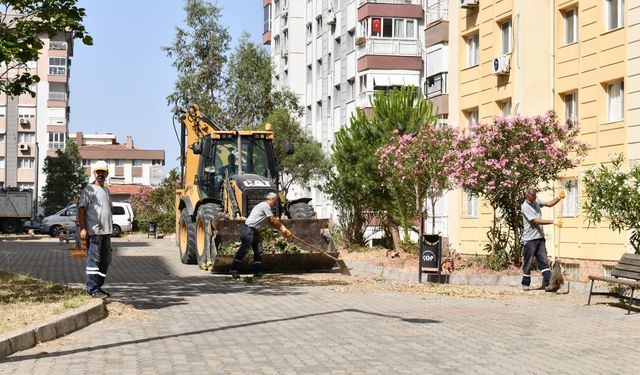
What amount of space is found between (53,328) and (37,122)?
106 m

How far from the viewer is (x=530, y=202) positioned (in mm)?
20141

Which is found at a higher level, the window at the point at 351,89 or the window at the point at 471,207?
the window at the point at 351,89

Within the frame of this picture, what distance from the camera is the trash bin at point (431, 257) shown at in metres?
21.7

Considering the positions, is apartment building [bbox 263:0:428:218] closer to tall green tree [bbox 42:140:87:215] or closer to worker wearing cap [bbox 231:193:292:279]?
tall green tree [bbox 42:140:87:215]

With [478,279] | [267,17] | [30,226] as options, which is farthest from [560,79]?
[267,17]

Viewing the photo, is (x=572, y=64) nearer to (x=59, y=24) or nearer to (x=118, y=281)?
(x=118, y=281)

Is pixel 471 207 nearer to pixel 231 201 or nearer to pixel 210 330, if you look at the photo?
pixel 231 201

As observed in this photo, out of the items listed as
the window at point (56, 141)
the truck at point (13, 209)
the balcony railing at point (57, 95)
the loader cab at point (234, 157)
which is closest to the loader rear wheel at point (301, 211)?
the loader cab at point (234, 157)

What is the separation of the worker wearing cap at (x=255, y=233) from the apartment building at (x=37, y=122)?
87337 millimetres

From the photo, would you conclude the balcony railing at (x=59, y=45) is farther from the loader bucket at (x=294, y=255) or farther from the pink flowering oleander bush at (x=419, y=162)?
the loader bucket at (x=294, y=255)

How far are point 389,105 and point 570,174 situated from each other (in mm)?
6512

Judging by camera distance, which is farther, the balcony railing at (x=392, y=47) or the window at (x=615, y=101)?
the balcony railing at (x=392, y=47)

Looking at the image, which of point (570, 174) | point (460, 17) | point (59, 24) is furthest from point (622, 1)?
point (59, 24)

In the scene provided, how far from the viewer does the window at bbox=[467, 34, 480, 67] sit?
34531 millimetres
